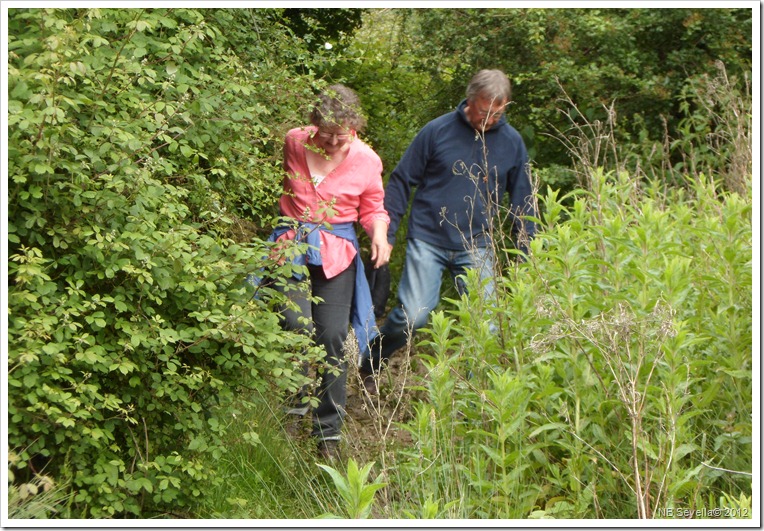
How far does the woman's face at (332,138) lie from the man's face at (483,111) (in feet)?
3.32

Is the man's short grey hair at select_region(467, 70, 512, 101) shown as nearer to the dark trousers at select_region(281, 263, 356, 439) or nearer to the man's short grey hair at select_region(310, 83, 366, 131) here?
the man's short grey hair at select_region(310, 83, 366, 131)

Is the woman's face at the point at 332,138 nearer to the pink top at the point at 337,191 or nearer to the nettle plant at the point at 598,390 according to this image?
the pink top at the point at 337,191

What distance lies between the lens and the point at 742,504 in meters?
3.82

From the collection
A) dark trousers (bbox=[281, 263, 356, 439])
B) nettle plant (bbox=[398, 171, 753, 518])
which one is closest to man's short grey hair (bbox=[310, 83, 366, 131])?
dark trousers (bbox=[281, 263, 356, 439])

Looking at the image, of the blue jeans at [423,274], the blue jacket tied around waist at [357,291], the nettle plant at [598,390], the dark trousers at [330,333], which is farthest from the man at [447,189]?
the nettle plant at [598,390]

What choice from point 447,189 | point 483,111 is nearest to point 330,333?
point 447,189

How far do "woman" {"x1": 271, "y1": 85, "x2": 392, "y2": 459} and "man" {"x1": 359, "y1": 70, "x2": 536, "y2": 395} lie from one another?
27.8 inches

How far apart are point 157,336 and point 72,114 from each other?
102cm

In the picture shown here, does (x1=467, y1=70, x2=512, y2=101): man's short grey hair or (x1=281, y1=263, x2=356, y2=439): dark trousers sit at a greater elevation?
(x1=467, y1=70, x2=512, y2=101): man's short grey hair

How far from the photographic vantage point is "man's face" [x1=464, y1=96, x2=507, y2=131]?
670cm

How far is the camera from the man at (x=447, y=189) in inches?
268

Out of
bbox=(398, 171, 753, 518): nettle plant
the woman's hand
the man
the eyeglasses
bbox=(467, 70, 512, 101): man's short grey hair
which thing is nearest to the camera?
bbox=(398, 171, 753, 518): nettle plant

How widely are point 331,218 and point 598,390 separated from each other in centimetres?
209

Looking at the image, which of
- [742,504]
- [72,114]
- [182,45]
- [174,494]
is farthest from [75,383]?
[742,504]
